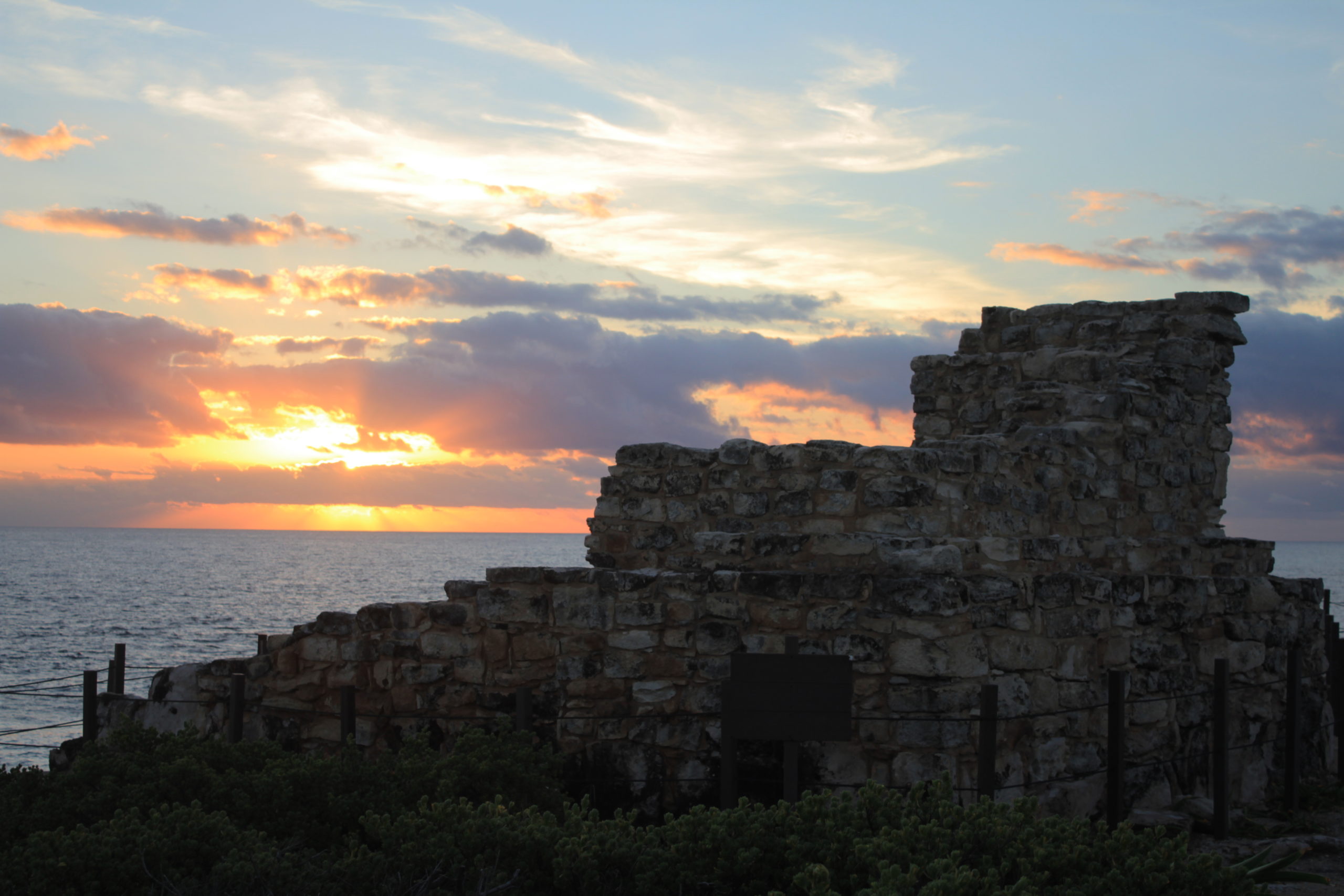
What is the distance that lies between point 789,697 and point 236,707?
4.19m

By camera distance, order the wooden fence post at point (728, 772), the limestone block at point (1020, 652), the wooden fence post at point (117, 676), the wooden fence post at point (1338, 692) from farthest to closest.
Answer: the wooden fence post at point (117, 676) < the wooden fence post at point (1338, 692) < the limestone block at point (1020, 652) < the wooden fence post at point (728, 772)

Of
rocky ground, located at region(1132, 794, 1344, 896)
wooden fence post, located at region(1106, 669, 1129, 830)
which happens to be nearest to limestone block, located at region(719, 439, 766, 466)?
wooden fence post, located at region(1106, 669, 1129, 830)

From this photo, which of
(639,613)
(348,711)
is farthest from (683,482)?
(348,711)

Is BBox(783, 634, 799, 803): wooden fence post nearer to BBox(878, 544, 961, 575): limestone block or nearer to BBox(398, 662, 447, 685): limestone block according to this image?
BBox(878, 544, 961, 575): limestone block

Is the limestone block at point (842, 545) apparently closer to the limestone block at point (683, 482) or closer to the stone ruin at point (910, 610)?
the stone ruin at point (910, 610)

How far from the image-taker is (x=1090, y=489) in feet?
27.5

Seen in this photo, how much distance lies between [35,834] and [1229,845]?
7191 millimetres

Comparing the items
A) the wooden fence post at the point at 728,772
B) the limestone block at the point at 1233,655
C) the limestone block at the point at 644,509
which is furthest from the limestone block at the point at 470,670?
the limestone block at the point at 1233,655

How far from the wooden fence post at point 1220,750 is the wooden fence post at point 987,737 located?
8.47 ft

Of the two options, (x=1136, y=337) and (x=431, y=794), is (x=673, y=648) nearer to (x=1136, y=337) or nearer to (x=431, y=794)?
(x=431, y=794)

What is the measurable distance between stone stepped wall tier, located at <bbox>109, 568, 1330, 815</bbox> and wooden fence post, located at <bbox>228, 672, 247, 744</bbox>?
0.72 ft

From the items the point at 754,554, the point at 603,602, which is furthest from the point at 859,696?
the point at 603,602

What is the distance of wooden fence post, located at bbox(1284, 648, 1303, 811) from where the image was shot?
9.03 metres

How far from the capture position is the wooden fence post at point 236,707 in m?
8.10
